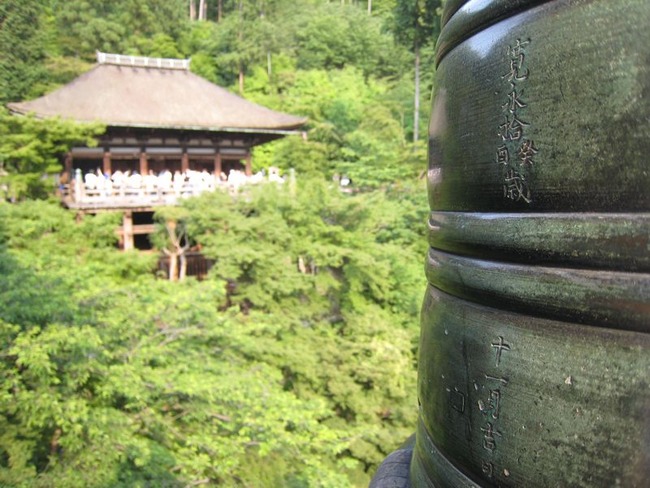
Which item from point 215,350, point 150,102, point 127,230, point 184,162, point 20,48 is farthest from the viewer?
point 20,48

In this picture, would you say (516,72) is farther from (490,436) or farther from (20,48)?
(20,48)

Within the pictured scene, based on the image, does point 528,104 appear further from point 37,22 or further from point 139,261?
point 37,22

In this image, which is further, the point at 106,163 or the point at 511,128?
the point at 106,163

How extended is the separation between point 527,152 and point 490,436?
47cm

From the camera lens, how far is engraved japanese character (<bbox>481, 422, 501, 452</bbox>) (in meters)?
0.82

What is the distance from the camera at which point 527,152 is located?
0.78 m

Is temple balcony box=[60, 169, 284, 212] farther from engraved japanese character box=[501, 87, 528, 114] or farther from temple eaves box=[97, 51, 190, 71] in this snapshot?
engraved japanese character box=[501, 87, 528, 114]

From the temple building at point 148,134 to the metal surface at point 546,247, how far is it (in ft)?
29.8

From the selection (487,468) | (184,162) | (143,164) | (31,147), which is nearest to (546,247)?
(487,468)

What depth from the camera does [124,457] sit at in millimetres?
3959

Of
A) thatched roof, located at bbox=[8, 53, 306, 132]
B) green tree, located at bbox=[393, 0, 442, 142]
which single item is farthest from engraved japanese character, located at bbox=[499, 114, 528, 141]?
green tree, located at bbox=[393, 0, 442, 142]

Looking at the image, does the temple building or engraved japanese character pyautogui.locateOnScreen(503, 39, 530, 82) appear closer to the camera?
engraved japanese character pyautogui.locateOnScreen(503, 39, 530, 82)

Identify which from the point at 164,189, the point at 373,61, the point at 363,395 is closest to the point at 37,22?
the point at 164,189

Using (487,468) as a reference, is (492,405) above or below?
above
